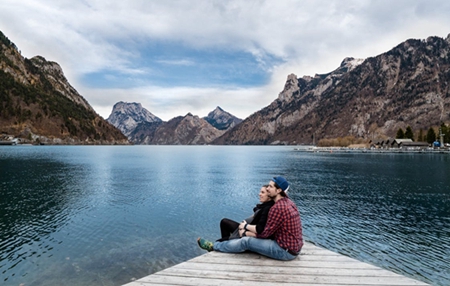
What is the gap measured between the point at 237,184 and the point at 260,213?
44283mm

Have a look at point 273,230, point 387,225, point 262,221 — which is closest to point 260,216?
point 262,221

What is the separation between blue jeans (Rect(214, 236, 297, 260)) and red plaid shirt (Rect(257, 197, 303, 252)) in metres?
0.23

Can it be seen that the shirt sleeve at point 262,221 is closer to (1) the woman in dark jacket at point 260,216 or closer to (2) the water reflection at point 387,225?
(1) the woman in dark jacket at point 260,216

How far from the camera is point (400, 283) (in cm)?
831

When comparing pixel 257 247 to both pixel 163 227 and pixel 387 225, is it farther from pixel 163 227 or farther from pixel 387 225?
pixel 387 225

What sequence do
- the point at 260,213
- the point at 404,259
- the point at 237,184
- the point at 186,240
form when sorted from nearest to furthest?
the point at 260,213 < the point at 404,259 < the point at 186,240 < the point at 237,184

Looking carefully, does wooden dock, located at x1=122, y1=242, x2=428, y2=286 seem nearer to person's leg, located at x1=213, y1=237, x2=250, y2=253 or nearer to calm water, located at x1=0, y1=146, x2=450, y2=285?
person's leg, located at x1=213, y1=237, x2=250, y2=253

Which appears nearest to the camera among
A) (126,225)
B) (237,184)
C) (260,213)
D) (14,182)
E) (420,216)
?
(260,213)

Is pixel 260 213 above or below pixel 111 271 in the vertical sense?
above

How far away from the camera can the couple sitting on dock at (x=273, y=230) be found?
32.1ft

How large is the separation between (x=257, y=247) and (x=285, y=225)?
1.33 meters

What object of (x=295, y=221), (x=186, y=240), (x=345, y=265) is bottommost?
(x=186, y=240)

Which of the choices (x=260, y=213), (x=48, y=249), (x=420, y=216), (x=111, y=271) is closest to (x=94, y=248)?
(x=48, y=249)

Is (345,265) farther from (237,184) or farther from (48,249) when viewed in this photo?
(237,184)
